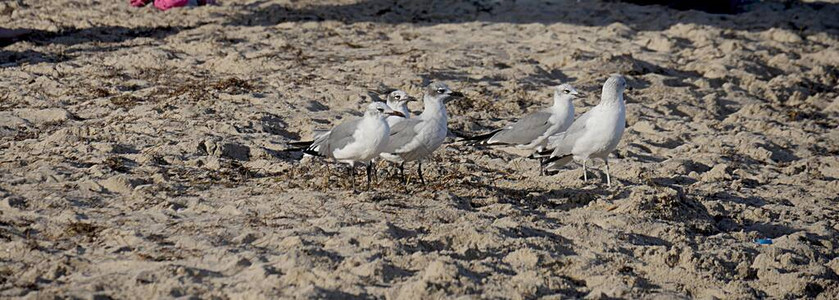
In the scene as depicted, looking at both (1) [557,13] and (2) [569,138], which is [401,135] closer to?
(2) [569,138]

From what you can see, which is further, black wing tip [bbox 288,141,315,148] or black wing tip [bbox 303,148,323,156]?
black wing tip [bbox 288,141,315,148]

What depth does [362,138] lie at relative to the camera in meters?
7.25

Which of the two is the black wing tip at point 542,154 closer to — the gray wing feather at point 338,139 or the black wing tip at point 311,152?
the gray wing feather at point 338,139

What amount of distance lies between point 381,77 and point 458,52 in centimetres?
143

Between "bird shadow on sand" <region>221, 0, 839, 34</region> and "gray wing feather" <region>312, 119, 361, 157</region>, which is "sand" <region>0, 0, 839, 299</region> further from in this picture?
"gray wing feather" <region>312, 119, 361, 157</region>

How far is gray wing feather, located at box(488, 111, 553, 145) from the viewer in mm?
8461

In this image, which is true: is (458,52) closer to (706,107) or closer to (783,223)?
(706,107)

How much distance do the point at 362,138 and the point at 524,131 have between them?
5.61 ft

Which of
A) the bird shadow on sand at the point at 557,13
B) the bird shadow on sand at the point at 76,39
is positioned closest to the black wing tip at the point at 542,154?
the bird shadow on sand at the point at 76,39

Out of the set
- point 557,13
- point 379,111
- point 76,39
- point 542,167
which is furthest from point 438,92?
point 557,13

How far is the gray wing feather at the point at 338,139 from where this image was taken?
741 centimetres

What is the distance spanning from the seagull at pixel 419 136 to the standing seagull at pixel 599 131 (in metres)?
0.91

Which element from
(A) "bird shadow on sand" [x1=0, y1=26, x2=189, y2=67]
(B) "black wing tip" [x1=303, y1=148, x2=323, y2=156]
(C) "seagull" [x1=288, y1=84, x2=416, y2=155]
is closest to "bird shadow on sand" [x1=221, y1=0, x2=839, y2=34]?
(A) "bird shadow on sand" [x1=0, y1=26, x2=189, y2=67]

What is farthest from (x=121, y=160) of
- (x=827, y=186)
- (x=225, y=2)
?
(x=225, y=2)
